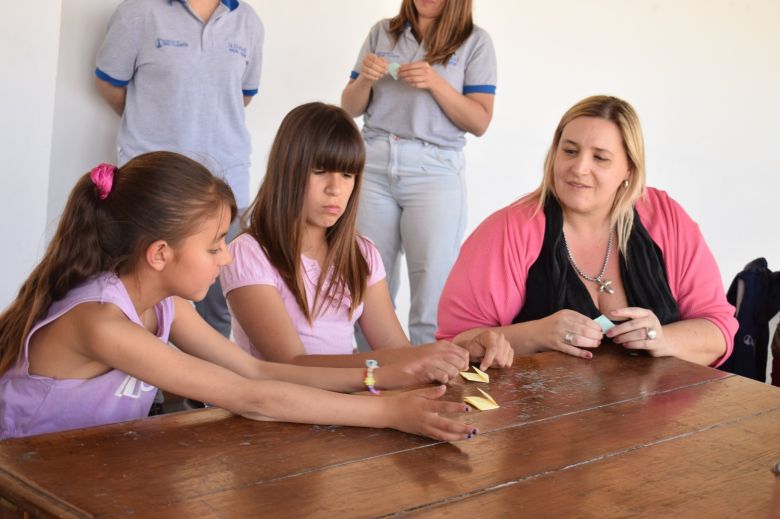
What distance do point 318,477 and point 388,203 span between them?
225 cm

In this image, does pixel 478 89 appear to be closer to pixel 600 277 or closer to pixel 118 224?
pixel 600 277

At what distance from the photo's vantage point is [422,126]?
3561mm

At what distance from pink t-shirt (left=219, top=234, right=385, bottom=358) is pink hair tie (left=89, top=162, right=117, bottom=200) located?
0.51 metres

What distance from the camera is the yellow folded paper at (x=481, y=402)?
1.83m

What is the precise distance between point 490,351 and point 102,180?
2.72 feet

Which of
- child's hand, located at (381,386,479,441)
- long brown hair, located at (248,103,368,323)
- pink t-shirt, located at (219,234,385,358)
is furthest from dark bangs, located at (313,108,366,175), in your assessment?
child's hand, located at (381,386,479,441)

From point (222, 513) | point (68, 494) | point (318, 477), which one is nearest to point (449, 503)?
point (318, 477)

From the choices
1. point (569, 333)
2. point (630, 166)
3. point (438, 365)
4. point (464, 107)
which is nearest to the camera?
point (438, 365)

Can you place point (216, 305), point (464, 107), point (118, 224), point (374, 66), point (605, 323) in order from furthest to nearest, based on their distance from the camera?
point (216, 305) < point (464, 107) < point (374, 66) < point (605, 323) < point (118, 224)

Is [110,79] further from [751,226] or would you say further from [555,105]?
[751,226]

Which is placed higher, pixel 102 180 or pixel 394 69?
pixel 394 69

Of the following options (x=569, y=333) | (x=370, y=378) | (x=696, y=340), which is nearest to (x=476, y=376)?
(x=370, y=378)

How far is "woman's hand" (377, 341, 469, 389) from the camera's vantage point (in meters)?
1.96

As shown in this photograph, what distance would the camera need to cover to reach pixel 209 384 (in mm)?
1679
